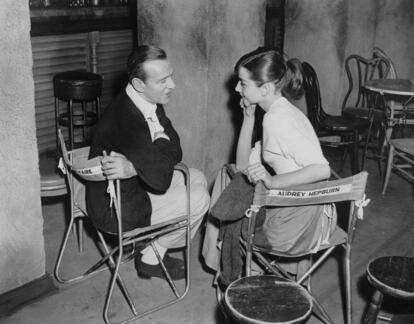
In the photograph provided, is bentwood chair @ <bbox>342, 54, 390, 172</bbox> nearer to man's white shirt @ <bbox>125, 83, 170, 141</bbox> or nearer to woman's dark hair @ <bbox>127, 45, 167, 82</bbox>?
man's white shirt @ <bbox>125, 83, 170, 141</bbox>

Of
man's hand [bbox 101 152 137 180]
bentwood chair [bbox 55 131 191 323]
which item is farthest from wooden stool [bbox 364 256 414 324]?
man's hand [bbox 101 152 137 180]

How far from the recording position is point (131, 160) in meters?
2.92

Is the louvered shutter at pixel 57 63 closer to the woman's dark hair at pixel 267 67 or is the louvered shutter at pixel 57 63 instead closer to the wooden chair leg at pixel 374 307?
the woman's dark hair at pixel 267 67

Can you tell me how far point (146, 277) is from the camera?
141 inches

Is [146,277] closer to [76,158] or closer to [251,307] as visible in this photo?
[76,158]

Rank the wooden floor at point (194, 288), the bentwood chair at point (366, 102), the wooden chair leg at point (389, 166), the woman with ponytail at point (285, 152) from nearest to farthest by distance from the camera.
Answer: the woman with ponytail at point (285, 152), the wooden floor at point (194, 288), the wooden chair leg at point (389, 166), the bentwood chair at point (366, 102)

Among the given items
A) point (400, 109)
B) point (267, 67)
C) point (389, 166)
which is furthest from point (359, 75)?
point (267, 67)

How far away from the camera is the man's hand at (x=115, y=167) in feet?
9.00

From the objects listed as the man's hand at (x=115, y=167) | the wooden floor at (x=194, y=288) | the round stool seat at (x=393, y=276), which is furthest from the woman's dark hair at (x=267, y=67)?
the wooden floor at (x=194, y=288)

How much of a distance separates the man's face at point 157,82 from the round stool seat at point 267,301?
1193 millimetres

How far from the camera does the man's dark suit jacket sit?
296 cm

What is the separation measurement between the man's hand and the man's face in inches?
18.9

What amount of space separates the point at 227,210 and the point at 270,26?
537 centimetres

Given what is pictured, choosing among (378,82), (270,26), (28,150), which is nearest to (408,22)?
(270,26)
